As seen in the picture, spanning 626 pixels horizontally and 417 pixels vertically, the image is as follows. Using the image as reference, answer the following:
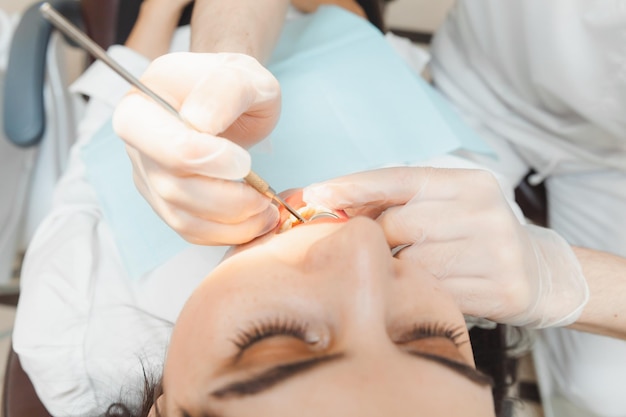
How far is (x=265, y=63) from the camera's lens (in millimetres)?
1000

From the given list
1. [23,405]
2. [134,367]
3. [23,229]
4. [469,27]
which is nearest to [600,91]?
[469,27]

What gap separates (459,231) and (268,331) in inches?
14.4

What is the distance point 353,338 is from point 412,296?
0.09m

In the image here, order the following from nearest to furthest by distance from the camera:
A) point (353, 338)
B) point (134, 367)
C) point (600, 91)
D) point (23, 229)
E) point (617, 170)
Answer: point (353, 338), point (134, 367), point (600, 91), point (617, 170), point (23, 229)

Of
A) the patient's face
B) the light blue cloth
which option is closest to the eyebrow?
the patient's face

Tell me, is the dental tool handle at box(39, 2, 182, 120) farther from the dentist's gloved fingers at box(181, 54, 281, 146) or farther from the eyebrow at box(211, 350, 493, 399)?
the eyebrow at box(211, 350, 493, 399)

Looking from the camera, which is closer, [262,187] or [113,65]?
[113,65]

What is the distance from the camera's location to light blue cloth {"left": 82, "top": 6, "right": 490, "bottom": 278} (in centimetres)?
90

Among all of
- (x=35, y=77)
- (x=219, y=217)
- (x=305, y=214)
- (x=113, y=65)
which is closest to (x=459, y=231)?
(x=305, y=214)

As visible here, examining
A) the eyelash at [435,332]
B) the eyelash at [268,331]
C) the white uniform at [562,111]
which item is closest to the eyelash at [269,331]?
the eyelash at [268,331]

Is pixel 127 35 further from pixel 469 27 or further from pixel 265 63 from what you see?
pixel 469 27

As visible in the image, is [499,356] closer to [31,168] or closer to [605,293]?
[605,293]

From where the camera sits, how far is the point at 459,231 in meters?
0.74

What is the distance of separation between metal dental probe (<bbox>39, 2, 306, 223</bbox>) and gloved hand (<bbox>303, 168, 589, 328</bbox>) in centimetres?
12
